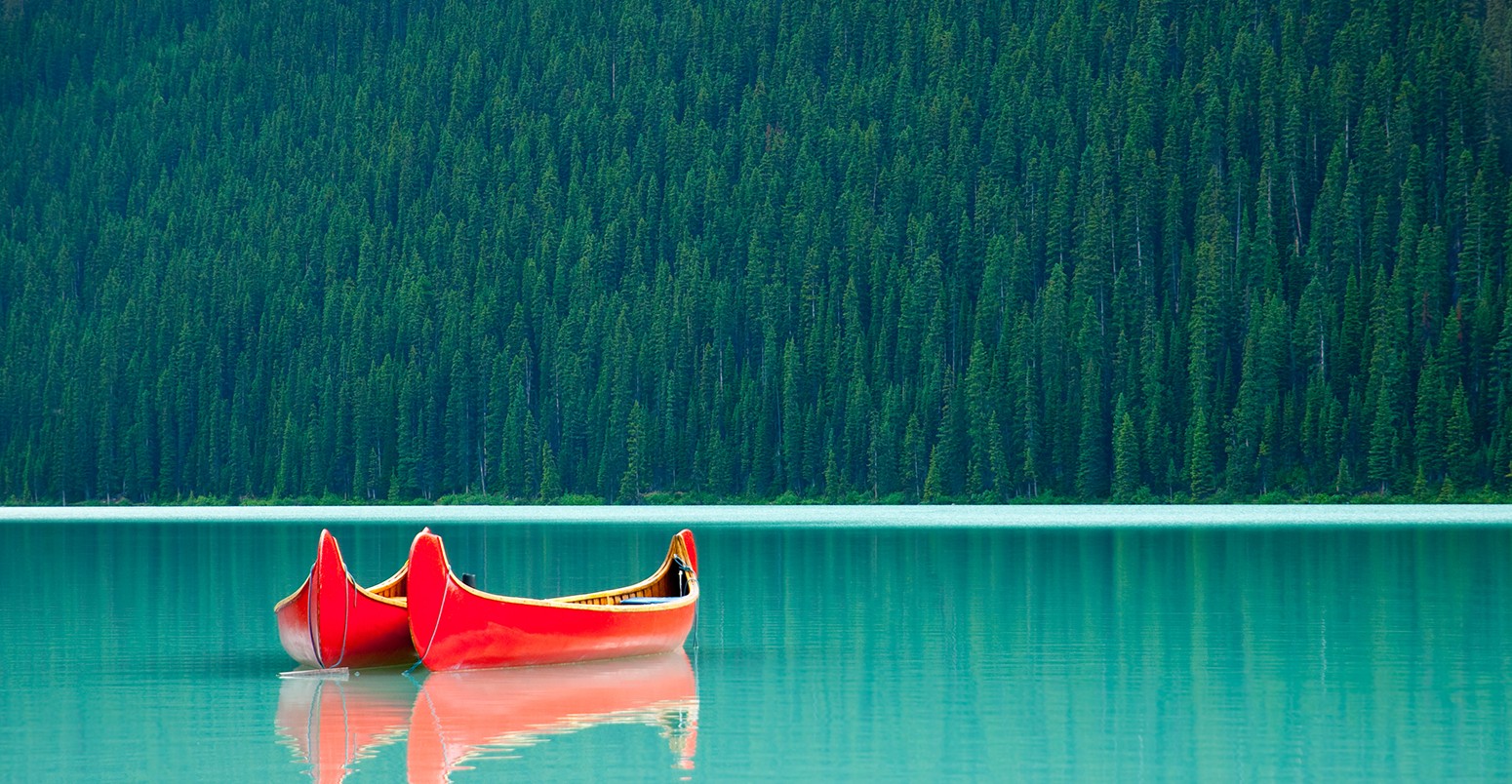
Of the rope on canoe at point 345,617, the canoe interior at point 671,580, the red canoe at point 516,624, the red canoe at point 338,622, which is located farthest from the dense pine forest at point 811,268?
the rope on canoe at point 345,617

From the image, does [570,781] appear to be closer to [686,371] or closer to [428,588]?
[428,588]

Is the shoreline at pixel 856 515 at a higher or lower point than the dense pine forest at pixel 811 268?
lower

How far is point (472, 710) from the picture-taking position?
2873cm

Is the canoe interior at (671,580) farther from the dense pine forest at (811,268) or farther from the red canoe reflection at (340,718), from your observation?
the dense pine forest at (811,268)

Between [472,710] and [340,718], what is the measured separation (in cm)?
184

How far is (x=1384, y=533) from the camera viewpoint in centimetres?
8769

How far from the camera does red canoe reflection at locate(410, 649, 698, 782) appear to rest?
2484 centimetres

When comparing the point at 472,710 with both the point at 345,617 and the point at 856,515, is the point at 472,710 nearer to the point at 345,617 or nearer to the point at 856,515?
the point at 345,617

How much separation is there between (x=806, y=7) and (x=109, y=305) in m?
68.7

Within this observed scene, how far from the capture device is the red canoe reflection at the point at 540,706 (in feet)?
81.5

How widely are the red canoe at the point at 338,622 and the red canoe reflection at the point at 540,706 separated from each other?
4.32ft

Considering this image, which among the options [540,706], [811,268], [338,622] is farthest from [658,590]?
[811,268]

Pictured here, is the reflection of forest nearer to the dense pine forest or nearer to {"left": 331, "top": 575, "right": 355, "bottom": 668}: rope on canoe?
{"left": 331, "top": 575, "right": 355, "bottom": 668}: rope on canoe

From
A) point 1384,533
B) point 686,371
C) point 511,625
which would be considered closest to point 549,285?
point 686,371
